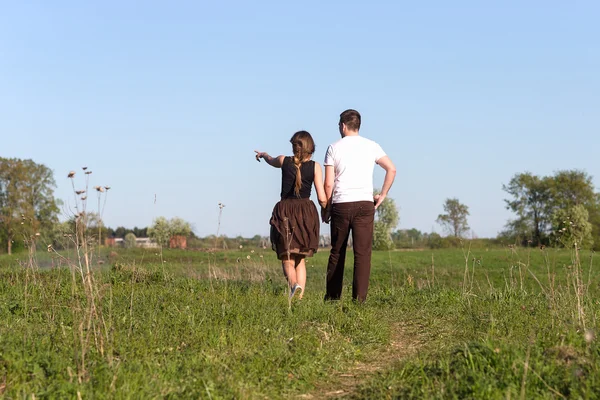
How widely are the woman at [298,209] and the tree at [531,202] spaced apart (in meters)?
67.7

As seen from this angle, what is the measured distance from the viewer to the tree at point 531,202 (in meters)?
73.3

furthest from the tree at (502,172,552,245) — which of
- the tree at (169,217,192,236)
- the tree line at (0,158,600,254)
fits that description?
the tree at (169,217,192,236)

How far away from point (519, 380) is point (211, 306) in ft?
12.2

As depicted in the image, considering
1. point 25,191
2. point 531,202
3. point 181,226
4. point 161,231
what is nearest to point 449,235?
point 531,202

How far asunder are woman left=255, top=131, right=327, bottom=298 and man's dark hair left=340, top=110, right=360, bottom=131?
521 mm

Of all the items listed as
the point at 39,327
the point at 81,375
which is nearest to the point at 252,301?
the point at 39,327

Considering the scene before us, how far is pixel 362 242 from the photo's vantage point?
841cm

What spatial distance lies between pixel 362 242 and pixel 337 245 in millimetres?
336

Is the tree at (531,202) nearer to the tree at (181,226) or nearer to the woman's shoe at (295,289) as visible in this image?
the tree at (181,226)

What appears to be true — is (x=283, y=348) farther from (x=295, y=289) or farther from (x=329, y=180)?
(x=329, y=180)

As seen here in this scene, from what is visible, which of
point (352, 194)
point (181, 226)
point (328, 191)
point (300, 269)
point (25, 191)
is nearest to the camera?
point (352, 194)

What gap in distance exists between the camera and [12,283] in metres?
9.97

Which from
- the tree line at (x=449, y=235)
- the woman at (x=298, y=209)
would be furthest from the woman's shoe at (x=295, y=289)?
the tree line at (x=449, y=235)

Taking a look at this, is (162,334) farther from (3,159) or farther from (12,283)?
(3,159)
